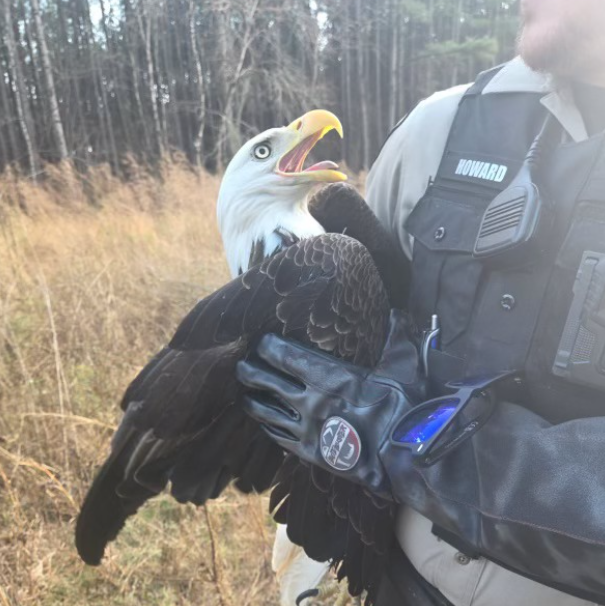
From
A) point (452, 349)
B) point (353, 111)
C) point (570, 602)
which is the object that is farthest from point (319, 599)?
point (353, 111)

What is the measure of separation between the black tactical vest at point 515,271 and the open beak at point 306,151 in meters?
0.41

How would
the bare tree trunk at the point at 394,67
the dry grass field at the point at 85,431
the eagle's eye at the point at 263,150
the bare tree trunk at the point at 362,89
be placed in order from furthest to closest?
the bare tree trunk at the point at 394,67 → the bare tree trunk at the point at 362,89 → the dry grass field at the point at 85,431 → the eagle's eye at the point at 263,150

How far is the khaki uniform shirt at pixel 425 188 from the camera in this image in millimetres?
1280

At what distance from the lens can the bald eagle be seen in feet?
5.06

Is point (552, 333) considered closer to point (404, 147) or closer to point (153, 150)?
point (404, 147)

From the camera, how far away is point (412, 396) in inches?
54.6

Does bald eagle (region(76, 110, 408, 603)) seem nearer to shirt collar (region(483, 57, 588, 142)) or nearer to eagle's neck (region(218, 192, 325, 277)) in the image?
eagle's neck (region(218, 192, 325, 277))

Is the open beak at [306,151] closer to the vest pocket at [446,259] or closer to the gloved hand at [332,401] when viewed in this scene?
the vest pocket at [446,259]

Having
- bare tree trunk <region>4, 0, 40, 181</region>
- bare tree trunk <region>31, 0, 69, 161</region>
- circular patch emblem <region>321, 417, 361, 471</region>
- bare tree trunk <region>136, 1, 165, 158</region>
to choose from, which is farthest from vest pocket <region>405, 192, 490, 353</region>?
bare tree trunk <region>136, 1, 165, 158</region>

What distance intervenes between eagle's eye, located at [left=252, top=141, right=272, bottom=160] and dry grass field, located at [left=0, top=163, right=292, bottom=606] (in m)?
1.35

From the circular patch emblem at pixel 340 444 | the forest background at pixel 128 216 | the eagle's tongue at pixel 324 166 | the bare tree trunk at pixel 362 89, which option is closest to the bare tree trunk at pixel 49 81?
the forest background at pixel 128 216

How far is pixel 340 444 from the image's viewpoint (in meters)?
1.29

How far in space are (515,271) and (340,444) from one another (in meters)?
0.56

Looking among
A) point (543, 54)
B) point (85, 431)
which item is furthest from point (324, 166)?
point (85, 431)
